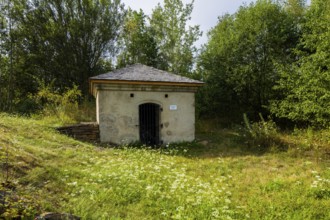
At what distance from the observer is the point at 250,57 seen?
14469 mm

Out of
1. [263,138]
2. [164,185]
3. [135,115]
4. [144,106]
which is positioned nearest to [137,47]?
[144,106]

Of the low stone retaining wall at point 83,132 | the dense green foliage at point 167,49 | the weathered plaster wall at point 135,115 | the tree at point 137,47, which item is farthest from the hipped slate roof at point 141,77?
the tree at point 137,47

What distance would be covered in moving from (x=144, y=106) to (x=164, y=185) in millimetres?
5949

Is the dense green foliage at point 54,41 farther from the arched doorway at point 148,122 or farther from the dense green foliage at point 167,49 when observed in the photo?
the arched doorway at point 148,122

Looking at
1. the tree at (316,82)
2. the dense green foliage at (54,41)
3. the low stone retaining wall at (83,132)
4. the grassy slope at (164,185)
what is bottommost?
the grassy slope at (164,185)

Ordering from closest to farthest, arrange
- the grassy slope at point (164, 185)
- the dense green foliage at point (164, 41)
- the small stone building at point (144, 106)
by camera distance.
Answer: the grassy slope at point (164, 185) < the small stone building at point (144, 106) < the dense green foliage at point (164, 41)

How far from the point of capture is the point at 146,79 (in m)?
9.55

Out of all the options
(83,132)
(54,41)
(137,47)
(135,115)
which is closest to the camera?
(83,132)

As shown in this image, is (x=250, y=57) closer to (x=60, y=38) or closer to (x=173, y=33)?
(x=173, y=33)

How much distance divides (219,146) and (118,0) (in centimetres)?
1506

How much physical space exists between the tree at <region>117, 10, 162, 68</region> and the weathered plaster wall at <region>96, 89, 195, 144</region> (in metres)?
11.1

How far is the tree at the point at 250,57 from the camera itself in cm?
1387

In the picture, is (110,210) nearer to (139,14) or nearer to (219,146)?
(219,146)

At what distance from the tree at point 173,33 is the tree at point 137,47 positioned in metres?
0.60
